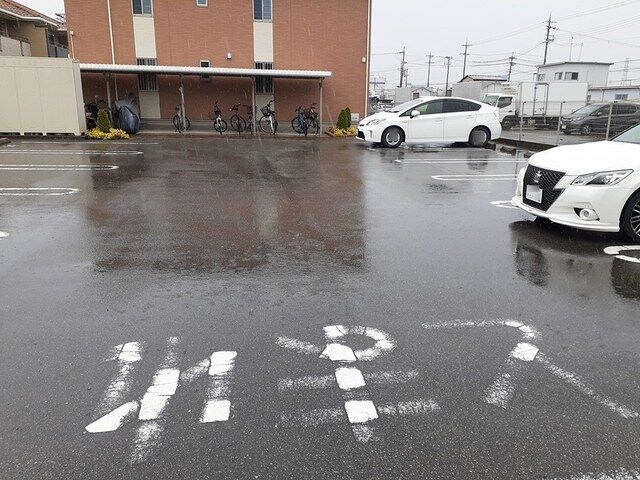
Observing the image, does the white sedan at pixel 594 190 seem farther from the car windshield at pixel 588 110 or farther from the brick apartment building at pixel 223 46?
the brick apartment building at pixel 223 46

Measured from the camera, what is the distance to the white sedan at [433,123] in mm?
16453

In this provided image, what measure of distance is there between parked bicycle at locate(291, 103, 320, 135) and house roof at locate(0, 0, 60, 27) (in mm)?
18181

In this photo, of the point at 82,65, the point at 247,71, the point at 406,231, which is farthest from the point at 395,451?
the point at 82,65

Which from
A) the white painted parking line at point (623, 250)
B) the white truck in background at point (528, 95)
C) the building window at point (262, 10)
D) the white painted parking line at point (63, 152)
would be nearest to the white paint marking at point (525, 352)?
the white painted parking line at point (623, 250)

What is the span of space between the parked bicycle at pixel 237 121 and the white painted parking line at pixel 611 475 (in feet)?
69.3

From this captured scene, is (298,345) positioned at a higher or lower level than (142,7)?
lower

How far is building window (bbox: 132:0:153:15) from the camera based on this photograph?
2264 cm

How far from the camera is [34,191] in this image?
8.64 m

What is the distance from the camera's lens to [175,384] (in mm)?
2938

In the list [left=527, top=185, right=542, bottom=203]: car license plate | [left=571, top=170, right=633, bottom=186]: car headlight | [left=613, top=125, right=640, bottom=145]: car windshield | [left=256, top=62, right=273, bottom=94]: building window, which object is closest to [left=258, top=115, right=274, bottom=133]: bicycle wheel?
[left=256, top=62, right=273, bottom=94]: building window

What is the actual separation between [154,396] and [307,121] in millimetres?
20796

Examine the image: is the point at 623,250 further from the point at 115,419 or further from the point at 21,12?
the point at 21,12

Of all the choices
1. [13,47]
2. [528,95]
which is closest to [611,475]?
[13,47]

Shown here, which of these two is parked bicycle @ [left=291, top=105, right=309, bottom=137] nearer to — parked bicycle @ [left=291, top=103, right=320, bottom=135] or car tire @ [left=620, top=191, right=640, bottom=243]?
parked bicycle @ [left=291, top=103, right=320, bottom=135]
